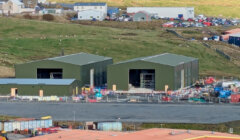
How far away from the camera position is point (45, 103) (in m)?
70.4

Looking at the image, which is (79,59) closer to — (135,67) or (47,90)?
(135,67)

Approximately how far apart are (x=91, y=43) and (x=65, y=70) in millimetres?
38873

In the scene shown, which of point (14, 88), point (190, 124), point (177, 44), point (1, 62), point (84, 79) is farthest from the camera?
point (177, 44)

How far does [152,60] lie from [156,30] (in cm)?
6418

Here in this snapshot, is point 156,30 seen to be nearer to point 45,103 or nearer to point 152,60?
point 152,60

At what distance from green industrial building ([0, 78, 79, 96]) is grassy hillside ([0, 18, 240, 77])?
65.4 feet

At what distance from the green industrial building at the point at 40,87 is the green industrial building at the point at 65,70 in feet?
9.94

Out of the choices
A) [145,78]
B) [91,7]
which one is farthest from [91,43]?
[91,7]

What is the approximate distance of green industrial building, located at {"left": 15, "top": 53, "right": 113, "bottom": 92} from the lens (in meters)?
79.8

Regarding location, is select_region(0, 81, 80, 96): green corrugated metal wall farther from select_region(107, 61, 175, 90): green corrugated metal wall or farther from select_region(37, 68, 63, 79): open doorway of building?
select_region(37, 68, 63, 79): open doorway of building

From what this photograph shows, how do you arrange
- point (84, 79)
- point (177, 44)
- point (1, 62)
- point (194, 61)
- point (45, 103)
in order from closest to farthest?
point (45, 103), point (84, 79), point (194, 61), point (1, 62), point (177, 44)

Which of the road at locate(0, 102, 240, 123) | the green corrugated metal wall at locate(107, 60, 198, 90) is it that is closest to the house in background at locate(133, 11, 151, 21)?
the green corrugated metal wall at locate(107, 60, 198, 90)

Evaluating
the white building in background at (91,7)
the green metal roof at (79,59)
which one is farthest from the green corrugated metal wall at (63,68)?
the white building in background at (91,7)

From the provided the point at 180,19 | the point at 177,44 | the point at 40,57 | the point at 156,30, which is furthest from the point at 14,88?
the point at 180,19
